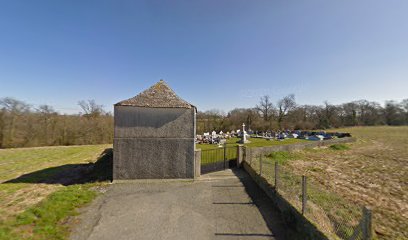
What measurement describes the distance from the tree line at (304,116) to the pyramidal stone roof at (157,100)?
30.7 metres

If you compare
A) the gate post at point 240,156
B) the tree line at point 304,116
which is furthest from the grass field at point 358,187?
the tree line at point 304,116

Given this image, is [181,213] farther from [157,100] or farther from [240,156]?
[240,156]

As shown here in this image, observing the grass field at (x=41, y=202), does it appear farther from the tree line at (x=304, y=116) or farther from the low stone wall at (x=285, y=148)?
the tree line at (x=304, y=116)

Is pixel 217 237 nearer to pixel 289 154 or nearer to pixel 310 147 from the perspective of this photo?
pixel 289 154

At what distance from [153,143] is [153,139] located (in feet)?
0.76

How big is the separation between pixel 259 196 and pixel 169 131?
591 cm

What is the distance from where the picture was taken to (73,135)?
1458 inches

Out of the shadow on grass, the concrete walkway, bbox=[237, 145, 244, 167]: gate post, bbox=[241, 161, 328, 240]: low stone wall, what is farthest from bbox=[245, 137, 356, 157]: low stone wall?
the shadow on grass

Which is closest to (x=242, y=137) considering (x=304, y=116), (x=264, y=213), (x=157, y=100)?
(x=157, y=100)

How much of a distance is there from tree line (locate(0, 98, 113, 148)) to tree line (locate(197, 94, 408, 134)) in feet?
67.9

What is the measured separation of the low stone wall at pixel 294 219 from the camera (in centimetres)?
527

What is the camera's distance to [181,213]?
7391 mm

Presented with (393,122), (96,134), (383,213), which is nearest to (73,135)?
(96,134)

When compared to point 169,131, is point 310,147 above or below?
below
